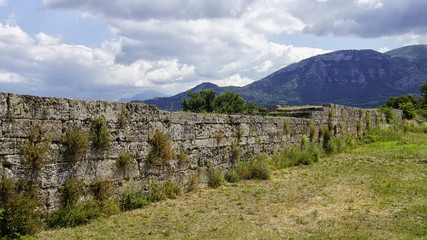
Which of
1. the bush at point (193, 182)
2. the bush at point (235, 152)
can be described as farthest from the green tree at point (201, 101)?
the bush at point (193, 182)

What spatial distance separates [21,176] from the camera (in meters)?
4.84

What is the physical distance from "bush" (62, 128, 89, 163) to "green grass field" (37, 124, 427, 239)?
3.95ft

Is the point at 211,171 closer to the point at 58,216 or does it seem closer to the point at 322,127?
the point at 58,216

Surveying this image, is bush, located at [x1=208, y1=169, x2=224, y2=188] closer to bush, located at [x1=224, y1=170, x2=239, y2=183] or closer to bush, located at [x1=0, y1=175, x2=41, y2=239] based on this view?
bush, located at [x1=224, y1=170, x2=239, y2=183]

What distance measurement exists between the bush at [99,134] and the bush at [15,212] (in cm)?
138

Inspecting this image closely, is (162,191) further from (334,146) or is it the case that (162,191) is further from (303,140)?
(334,146)

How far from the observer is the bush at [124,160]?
20.5 feet

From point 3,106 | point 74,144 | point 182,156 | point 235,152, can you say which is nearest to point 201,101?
point 235,152

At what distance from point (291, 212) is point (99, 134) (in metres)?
4.06

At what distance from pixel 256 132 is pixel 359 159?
5131 mm

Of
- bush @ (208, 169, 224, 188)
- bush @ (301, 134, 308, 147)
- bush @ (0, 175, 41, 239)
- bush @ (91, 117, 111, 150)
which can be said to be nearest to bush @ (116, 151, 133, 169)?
bush @ (91, 117, 111, 150)

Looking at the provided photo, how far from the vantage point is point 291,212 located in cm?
639

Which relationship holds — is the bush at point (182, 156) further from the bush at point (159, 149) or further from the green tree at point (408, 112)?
the green tree at point (408, 112)

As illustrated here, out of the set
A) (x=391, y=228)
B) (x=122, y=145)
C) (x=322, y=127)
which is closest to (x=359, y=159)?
(x=322, y=127)
